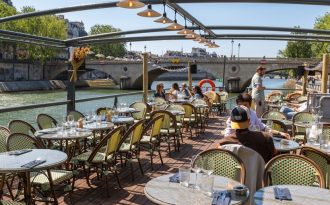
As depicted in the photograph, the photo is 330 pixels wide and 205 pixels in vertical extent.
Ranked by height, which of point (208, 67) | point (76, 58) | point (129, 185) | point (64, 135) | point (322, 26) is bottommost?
point (129, 185)

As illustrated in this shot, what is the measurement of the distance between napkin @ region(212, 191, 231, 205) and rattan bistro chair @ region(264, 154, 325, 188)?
0.71 metres

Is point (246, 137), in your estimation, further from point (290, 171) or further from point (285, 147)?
point (285, 147)

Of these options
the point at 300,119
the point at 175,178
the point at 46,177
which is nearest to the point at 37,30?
the point at 300,119

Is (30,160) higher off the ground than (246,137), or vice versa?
(246,137)

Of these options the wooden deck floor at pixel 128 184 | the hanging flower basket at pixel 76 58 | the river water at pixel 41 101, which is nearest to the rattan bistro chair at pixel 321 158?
the wooden deck floor at pixel 128 184

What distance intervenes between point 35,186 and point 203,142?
523 cm

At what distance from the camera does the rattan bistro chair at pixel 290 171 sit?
3.23m

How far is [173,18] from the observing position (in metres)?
8.65

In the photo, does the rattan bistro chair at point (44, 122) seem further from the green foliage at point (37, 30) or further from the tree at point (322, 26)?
the green foliage at point (37, 30)

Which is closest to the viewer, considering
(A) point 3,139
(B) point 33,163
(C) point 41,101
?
(B) point 33,163

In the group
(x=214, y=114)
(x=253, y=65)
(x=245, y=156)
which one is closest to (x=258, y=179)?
(x=245, y=156)

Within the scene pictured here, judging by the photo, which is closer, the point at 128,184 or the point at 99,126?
the point at 128,184

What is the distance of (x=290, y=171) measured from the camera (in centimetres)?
329

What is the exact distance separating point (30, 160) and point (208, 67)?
159ft
